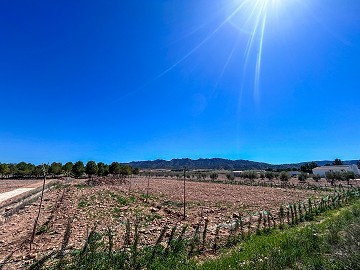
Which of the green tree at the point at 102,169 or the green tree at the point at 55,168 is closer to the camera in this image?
the green tree at the point at 55,168

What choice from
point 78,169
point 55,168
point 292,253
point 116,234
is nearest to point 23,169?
point 55,168

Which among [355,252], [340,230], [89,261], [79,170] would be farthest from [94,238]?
[79,170]

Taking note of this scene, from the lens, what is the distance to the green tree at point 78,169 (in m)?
78.9

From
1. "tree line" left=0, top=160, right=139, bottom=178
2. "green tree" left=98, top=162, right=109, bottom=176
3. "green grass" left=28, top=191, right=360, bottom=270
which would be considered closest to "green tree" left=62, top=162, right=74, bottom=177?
"tree line" left=0, top=160, right=139, bottom=178

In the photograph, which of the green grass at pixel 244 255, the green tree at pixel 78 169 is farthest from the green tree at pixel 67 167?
the green grass at pixel 244 255

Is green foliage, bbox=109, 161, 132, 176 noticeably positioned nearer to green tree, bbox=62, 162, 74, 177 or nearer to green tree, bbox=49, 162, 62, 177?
green tree, bbox=62, 162, 74, 177

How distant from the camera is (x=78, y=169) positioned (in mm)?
78938

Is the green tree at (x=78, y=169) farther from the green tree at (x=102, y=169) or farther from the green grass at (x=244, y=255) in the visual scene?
the green grass at (x=244, y=255)

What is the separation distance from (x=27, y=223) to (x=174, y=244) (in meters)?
11.1

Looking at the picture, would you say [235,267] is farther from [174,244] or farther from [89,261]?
[89,261]

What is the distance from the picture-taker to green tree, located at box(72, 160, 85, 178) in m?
78.9

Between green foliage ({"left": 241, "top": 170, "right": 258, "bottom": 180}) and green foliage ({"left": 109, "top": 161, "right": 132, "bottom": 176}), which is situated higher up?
green foliage ({"left": 109, "top": 161, "right": 132, "bottom": 176})

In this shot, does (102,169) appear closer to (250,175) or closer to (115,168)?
(115,168)

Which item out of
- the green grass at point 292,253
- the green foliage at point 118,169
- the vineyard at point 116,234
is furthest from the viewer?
the green foliage at point 118,169
